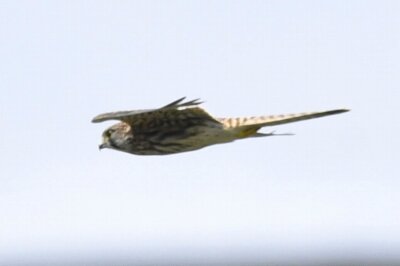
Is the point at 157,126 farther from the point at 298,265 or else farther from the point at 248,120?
the point at 298,265

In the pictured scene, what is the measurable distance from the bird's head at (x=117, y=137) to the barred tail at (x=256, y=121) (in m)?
1.14

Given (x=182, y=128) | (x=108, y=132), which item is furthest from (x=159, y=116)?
(x=108, y=132)

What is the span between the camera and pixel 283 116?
1427cm

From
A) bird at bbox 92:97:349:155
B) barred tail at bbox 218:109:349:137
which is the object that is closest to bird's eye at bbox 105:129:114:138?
bird at bbox 92:97:349:155

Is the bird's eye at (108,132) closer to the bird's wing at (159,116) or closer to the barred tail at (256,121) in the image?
the bird's wing at (159,116)

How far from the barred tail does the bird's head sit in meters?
1.14

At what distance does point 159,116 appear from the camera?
15219mm

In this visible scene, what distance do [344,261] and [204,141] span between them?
4933 cm

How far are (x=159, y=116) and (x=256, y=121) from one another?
1138mm

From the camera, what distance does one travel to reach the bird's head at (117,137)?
51.3 feet

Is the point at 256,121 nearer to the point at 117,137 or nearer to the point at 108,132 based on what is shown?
the point at 117,137

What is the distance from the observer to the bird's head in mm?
15648

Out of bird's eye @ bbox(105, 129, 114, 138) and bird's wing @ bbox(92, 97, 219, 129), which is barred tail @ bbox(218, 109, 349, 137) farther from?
bird's eye @ bbox(105, 129, 114, 138)

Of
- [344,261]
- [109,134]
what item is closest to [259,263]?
[344,261]
